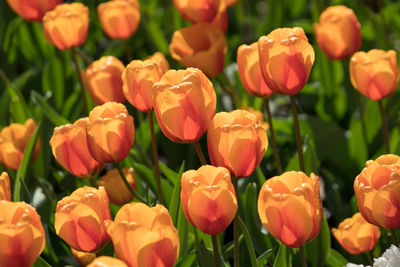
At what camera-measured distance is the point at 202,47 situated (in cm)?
237

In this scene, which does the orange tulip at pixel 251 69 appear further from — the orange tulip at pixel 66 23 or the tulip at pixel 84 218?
the orange tulip at pixel 66 23

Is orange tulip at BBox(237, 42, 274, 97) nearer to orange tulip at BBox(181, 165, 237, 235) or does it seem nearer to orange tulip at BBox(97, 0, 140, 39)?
orange tulip at BBox(181, 165, 237, 235)

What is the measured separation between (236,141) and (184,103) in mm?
127

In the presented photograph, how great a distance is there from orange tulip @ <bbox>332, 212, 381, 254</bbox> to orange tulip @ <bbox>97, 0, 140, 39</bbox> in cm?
104

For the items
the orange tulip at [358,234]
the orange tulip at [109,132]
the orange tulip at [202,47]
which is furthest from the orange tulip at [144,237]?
the orange tulip at [202,47]

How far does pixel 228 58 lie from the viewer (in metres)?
3.21

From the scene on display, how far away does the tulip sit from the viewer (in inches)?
54.4

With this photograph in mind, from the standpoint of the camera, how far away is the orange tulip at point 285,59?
160cm

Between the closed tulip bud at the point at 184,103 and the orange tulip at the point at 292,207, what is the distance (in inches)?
8.8

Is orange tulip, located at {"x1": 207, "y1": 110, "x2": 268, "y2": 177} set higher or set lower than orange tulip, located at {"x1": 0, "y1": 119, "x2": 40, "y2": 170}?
higher

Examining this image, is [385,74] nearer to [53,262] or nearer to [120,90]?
[120,90]

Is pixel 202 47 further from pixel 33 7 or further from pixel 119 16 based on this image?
pixel 33 7

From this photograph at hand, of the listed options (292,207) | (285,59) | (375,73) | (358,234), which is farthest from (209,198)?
(375,73)

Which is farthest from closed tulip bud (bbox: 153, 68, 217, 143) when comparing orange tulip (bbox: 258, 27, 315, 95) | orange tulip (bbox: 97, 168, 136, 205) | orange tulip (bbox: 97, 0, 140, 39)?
orange tulip (bbox: 97, 0, 140, 39)
